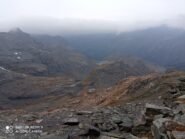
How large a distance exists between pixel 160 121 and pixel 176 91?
1724 cm

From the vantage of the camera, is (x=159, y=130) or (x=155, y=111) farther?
(x=155, y=111)

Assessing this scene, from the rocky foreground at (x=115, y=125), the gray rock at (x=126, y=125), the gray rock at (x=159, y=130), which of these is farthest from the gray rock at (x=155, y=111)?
the gray rock at (x=159, y=130)

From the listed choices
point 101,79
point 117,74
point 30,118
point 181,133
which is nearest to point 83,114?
point 30,118

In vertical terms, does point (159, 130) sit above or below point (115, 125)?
above

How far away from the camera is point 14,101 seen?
193 metres

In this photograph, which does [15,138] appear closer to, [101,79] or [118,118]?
[118,118]
